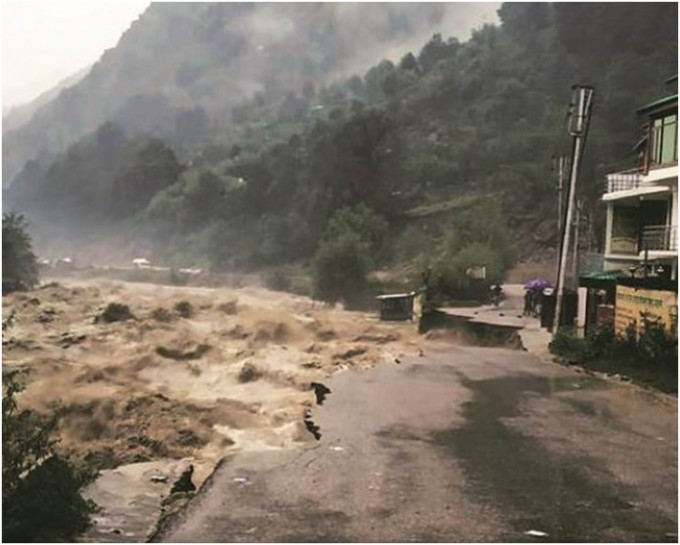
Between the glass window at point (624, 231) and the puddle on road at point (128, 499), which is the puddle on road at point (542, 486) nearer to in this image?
the puddle on road at point (128, 499)

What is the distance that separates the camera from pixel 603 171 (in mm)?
9172

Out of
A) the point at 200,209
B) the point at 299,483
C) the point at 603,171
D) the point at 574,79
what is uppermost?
the point at 574,79

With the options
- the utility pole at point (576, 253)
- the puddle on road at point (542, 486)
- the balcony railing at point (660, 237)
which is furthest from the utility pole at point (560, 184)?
the puddle on road at point (542, 486)

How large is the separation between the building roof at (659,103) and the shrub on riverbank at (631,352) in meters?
2.10

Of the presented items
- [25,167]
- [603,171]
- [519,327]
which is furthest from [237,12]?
[603,171]

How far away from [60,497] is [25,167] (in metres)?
2.74

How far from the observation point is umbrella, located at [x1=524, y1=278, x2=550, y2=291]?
8.46m

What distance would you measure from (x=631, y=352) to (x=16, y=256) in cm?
476

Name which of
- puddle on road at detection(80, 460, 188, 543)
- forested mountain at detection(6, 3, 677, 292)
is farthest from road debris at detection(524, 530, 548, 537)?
forested mountain at detection(6, 3, 677, 292)

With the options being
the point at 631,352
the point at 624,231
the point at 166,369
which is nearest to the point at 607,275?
the point at 624,231

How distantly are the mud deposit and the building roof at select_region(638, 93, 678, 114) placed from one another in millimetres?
3119

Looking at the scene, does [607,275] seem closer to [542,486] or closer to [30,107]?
[542,486]

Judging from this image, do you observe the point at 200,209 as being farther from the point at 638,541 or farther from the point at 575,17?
the point at 638,541

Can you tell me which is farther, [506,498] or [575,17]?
[575,17]
